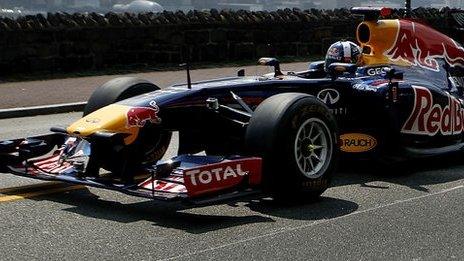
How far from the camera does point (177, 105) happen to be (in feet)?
25.1

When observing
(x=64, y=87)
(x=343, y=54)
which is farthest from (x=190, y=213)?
(x=64, y=87)

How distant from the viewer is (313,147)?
7512 mm

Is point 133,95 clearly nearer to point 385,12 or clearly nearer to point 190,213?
point 190,213

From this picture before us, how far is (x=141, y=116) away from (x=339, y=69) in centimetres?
243

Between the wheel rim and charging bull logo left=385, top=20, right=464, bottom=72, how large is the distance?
2.69 metres

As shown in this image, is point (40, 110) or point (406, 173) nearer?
point (406, 173)

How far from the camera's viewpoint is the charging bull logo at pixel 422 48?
1010 centimetres

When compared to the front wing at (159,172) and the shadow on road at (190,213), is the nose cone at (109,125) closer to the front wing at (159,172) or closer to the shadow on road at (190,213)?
the front wing at (159,172)

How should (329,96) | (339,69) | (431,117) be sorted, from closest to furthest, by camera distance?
(329,96)
(339,69)
(431,117)

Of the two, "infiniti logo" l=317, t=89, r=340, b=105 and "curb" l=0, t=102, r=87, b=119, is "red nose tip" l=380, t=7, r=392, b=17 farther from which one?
"curb" l=0, t=102, r=87, b=119

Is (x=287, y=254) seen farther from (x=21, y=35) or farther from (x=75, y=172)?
(x=21, y=35)

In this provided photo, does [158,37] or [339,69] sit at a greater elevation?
[339,69]

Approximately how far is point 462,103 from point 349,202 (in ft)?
9.22

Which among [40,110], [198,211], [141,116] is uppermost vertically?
[141,116]
